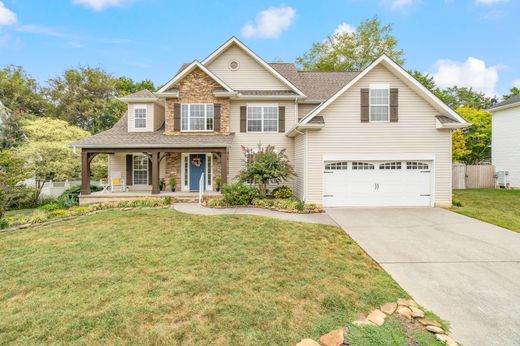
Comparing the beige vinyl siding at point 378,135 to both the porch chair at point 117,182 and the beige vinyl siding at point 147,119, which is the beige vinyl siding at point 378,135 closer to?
the beige vinyl siding at point 147,119

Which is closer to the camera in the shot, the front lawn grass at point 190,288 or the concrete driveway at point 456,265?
the front lawn grass at point 190,288

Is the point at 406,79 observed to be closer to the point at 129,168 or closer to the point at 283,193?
the point at 283,193

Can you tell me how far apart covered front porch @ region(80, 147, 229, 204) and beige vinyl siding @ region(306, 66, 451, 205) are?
4705 mm

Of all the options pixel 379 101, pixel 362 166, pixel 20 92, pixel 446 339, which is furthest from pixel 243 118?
pixel 20 92

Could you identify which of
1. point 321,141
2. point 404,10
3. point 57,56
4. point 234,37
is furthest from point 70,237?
point 57,56

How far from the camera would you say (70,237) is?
7656 millimetres

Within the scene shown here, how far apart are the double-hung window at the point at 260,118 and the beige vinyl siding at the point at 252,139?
0.92ft

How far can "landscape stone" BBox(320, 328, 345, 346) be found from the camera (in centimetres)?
312

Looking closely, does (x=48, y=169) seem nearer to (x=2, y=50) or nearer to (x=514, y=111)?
(x=2, y=50)

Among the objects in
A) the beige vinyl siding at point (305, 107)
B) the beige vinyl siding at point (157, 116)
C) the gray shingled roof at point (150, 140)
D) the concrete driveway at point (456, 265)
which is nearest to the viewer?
the concrete driveway at point (456, 265)

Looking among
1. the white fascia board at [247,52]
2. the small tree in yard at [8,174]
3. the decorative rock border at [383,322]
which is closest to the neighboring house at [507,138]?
the white fascia board at [247,52]

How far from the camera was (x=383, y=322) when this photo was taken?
3539 millimetres

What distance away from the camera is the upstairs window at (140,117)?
50.8 feet

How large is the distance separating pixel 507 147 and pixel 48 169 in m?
31.4
